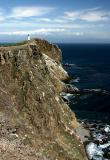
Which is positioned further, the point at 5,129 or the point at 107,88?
the point at 107,88

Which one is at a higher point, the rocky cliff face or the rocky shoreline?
the rocky cliff face

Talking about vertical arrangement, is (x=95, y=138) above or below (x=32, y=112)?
below

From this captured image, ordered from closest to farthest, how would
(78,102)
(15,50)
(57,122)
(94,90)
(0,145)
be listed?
(0,145) → (57,122) → (15,50) → (78,102) → (94,90)

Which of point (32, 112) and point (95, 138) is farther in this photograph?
point (95, 138)

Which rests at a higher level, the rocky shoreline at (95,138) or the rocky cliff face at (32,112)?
the rocky cliff face at (32,112)

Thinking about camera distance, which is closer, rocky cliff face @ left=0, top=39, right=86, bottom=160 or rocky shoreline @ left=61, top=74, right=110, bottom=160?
rocky cliff face @ left=0, top=39, right=86, bottom=160

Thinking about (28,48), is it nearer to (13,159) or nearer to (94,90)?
(13,159)

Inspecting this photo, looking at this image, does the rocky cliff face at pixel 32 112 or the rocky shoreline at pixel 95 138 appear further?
the rocky shoreline at pixel 95 138

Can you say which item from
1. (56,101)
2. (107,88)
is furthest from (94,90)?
(56,101)
